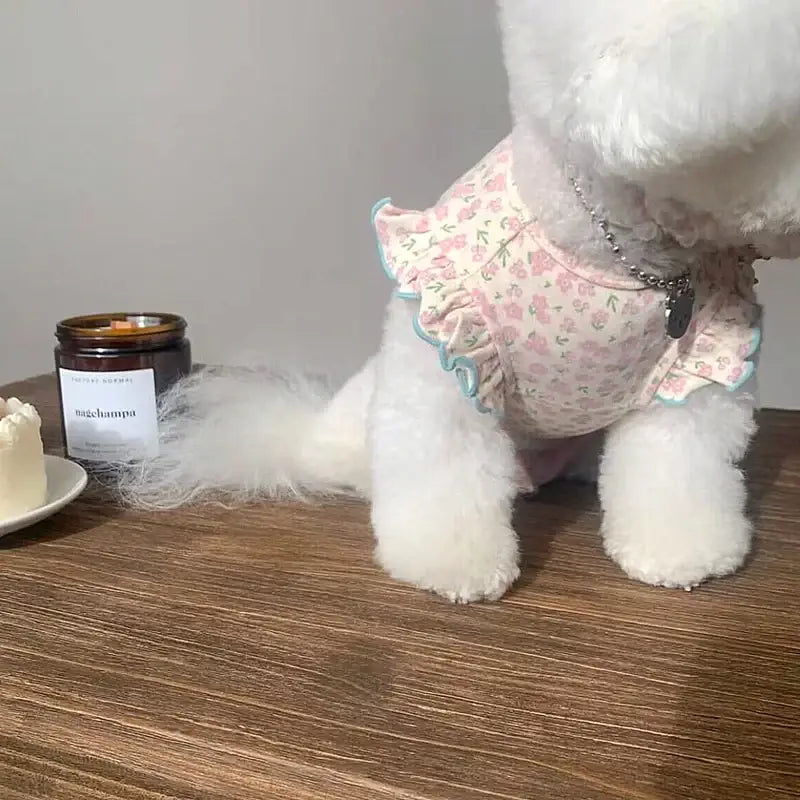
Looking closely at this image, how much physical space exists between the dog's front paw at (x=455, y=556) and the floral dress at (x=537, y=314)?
0.24 feet

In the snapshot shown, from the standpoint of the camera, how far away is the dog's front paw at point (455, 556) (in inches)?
22.2

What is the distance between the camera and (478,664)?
49 cm

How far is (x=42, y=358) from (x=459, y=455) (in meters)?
0.98

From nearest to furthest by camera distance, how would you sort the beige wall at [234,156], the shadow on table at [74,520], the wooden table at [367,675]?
the wooden table at [367,675]
the shadow on table at [74,520]
the beige wall at [234,156]

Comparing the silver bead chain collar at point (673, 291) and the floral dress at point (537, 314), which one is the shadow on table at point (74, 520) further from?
the silver bead chain collar at point (673, 291)

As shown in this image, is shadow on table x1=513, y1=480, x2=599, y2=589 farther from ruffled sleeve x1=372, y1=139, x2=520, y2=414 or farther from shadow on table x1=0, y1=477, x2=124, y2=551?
shadow on table x1=0, y1=477, x2=124, y2=551

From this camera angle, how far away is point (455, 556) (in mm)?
568

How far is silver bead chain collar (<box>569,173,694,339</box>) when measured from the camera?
0.55 m

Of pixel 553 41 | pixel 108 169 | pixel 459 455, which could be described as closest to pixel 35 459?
pixel 459 455

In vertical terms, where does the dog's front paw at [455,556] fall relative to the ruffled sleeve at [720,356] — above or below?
below

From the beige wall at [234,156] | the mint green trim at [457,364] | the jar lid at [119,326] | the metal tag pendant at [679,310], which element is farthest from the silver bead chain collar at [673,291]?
the beige wall at [234,156]

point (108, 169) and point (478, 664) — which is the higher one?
point (108, 169)

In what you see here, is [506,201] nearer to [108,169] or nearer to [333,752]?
[333,752]

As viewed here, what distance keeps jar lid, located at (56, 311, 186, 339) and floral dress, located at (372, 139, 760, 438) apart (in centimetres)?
24
